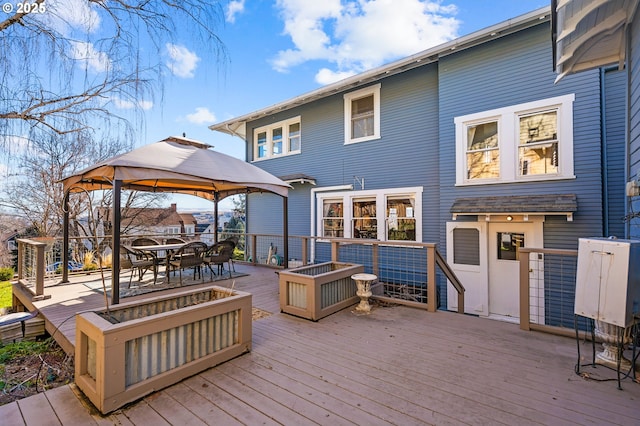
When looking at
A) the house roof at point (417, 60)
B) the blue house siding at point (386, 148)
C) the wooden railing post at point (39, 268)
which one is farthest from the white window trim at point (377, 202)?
the wooden railing post at point (39, 268)

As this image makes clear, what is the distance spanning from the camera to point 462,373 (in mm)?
2559

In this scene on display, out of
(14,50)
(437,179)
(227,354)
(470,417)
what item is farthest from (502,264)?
(14,50)

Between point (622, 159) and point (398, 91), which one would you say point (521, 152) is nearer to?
point (622, 159)

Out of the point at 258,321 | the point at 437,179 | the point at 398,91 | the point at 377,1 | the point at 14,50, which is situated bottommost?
the point at 258,321

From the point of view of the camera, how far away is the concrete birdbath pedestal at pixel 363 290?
4.23 metres

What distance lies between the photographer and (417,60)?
6.96m

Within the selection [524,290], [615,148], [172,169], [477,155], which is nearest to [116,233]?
[172,169]

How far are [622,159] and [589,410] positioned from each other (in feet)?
16.4

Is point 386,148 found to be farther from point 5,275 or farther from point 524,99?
point 5,275

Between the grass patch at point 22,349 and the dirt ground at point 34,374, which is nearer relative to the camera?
the dirt ground at point 34,374

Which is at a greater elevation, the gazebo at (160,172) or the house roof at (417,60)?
the house roof at (417,60)

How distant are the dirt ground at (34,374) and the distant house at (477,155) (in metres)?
6.26

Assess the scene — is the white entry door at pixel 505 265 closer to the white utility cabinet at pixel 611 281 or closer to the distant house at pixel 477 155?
the distant house at pixel 477 155

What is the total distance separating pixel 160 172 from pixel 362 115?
18.9 feet
